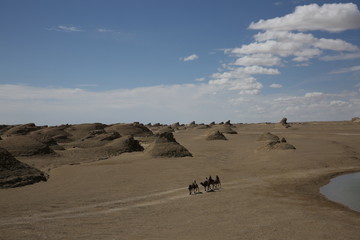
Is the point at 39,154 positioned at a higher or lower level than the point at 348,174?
higher

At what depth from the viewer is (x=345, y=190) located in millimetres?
24578

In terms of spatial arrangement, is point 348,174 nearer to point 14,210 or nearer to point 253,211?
point 253,211

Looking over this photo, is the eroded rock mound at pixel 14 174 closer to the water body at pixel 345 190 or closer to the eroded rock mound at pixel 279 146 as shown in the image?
the water body at pixel 345 190

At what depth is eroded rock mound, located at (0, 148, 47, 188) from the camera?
24752 mm

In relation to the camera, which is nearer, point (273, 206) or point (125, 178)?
point (273, 206)

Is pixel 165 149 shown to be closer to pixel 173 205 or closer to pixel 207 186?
pixel 207 186

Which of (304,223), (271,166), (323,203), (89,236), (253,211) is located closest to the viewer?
(89,236)

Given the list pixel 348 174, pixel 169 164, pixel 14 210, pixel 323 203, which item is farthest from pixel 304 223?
pixel 169 164

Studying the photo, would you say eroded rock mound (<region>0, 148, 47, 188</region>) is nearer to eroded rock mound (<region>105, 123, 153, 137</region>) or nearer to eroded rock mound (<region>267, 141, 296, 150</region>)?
eroded rock mound (<region>267, 141, 296, 150</region>)

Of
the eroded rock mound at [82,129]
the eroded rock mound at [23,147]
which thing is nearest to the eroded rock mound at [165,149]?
the eroded rock mound at [23,147]

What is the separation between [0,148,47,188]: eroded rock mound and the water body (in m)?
23.0

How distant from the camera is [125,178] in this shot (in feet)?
93.8

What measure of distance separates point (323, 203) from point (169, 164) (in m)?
19.0

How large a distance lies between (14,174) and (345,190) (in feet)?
86.4
